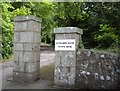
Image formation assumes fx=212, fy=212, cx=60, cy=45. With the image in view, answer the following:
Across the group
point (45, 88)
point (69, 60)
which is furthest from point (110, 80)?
point (45, 88)

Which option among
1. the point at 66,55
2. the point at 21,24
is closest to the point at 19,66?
the point at 21,24

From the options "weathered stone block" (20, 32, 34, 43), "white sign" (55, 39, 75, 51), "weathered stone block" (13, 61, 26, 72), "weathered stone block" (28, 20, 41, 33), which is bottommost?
"weathered stone block" (13, 61, 26, 72)

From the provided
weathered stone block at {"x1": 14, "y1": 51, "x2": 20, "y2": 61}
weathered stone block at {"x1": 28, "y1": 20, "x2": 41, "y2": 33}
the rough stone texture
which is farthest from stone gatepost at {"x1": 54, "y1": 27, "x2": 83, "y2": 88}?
weathered stone block at {"x1": 14, "y1": 51, "x2": 20, "y2": 61}

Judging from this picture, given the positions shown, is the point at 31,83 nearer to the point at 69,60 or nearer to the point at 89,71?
the point at 69,60

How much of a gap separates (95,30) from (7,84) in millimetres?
4966

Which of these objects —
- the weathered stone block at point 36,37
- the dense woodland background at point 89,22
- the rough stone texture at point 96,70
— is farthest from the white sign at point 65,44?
the weathered stone block at point 36,37

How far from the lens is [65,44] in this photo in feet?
20.4

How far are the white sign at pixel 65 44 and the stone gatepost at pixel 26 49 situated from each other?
34.8 inches

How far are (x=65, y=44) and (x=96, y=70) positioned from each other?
1168 millimetres

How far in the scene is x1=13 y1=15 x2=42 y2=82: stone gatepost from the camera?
6629mm

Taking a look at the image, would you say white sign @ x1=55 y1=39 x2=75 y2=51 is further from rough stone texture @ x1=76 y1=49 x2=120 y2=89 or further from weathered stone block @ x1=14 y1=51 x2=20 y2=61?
weathered stone block @ x1=14 y1=51 x2=20 y2=61

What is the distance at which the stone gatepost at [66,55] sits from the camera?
6.08 meters

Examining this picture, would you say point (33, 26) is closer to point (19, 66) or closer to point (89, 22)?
point (19, 66)

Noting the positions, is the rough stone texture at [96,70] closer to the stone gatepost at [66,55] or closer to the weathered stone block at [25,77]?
the stone gatepost at [66,55]
